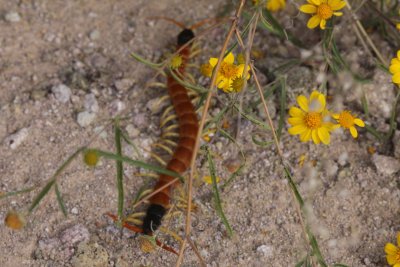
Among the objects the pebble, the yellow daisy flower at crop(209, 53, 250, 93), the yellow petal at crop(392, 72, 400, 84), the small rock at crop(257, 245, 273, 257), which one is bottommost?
the small rock at crop(257, 245, 273, 257)

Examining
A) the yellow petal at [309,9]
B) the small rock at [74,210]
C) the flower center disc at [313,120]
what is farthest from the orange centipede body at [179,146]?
the flower center disc at [313,120]

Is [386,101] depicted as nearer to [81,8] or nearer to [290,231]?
[290,231]

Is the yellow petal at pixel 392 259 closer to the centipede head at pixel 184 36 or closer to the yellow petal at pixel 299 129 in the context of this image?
the yellow petal at pixel 299 129

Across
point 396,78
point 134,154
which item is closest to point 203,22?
point 134,154

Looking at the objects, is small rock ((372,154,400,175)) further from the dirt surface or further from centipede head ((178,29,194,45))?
centipede head ((178,29,194,45))

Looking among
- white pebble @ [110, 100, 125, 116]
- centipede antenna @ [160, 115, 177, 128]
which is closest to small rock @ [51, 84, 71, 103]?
white pebble @ [110, 100, 125, 116]

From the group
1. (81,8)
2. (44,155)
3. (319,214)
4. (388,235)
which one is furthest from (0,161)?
(388,235)

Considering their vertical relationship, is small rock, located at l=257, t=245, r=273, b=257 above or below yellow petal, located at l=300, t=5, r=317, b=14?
below

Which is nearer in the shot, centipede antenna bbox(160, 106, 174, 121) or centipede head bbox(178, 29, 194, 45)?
centipede antenna bbox(160, 106, 174, 121)
